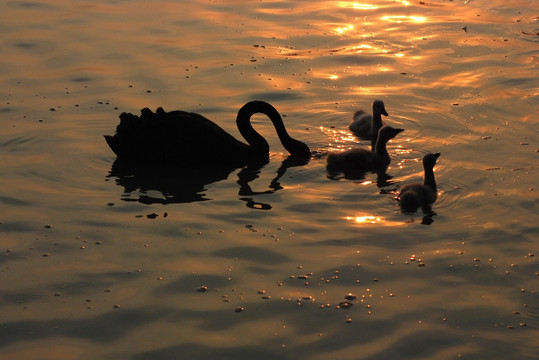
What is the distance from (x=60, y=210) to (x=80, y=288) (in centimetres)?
189

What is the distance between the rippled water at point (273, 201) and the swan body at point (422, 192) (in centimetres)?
13

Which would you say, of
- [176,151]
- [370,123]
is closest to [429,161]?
[370,123]

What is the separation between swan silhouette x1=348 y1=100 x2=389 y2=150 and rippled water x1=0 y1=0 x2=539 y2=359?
0.20 meters

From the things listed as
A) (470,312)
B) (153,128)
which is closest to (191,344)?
(470,312)

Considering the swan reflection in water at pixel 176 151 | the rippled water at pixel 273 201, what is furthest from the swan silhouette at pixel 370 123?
the swan reflection in water at pixel 176 151

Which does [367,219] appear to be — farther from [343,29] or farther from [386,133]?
[343,29]

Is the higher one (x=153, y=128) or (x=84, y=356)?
(x=153, y=128)

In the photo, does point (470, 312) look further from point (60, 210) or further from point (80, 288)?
point (60, 210)

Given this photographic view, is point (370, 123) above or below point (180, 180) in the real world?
above

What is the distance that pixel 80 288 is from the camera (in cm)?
799

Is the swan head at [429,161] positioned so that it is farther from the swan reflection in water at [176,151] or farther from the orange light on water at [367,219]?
the swan reflection in water at [176,151]

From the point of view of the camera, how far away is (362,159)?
436 inches

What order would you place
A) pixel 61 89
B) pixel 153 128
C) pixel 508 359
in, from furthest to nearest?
pixel 61 89 < pixel 153 128 < pixel 508 359

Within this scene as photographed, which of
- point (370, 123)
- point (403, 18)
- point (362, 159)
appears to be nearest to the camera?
point (362, 159)
